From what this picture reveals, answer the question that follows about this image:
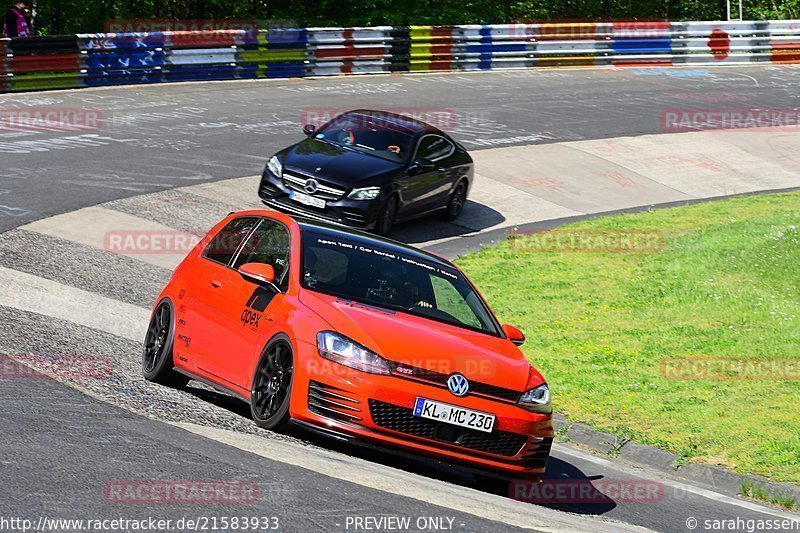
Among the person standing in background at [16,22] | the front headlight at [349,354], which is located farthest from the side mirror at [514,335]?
the person standing in background at [16,22]

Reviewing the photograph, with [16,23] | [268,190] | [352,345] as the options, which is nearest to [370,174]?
[268,190]

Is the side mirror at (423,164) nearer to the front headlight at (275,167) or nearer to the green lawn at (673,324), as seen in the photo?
the green lawn at (673,324)

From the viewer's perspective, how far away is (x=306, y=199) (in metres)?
17.5

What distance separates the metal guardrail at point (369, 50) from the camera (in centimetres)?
2744

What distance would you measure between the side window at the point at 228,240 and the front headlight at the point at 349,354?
1.96m

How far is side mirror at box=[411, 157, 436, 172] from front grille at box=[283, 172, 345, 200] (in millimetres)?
1760

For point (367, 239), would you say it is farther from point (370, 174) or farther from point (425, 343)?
point (370, 174)

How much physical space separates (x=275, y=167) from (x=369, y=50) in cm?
1601

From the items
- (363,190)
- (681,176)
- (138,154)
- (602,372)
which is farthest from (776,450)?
(681,176)

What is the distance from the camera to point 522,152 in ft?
82.2

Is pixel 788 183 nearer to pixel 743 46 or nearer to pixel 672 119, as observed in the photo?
pixel 672 119

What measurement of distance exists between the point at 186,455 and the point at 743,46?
35245mm

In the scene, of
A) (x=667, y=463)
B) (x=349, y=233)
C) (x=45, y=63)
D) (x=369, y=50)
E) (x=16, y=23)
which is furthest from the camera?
(x=369, y=50)

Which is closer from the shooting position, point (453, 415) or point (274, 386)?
point (453, 415)
